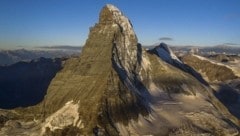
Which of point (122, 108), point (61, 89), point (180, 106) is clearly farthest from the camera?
point (180, 106)

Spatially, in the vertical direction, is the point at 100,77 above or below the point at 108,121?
above

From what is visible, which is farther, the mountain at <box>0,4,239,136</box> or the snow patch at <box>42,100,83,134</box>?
the mountain at <box>0,4,239,136</box>

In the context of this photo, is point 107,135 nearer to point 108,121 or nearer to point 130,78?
point 108,121

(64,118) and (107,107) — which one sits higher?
(107,107)

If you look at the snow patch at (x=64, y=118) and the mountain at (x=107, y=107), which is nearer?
the snow patch at (x=64, y=118)

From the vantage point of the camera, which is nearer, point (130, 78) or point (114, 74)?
point (114, 74)

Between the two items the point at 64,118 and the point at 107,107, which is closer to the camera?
the point at 64,118

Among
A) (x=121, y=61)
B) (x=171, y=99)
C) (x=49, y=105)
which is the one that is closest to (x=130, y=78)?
(x=121, y=61)

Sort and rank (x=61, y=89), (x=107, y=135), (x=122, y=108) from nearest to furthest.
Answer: (x=107, y=135), (x=122, y=108), (x=61, y=89)
